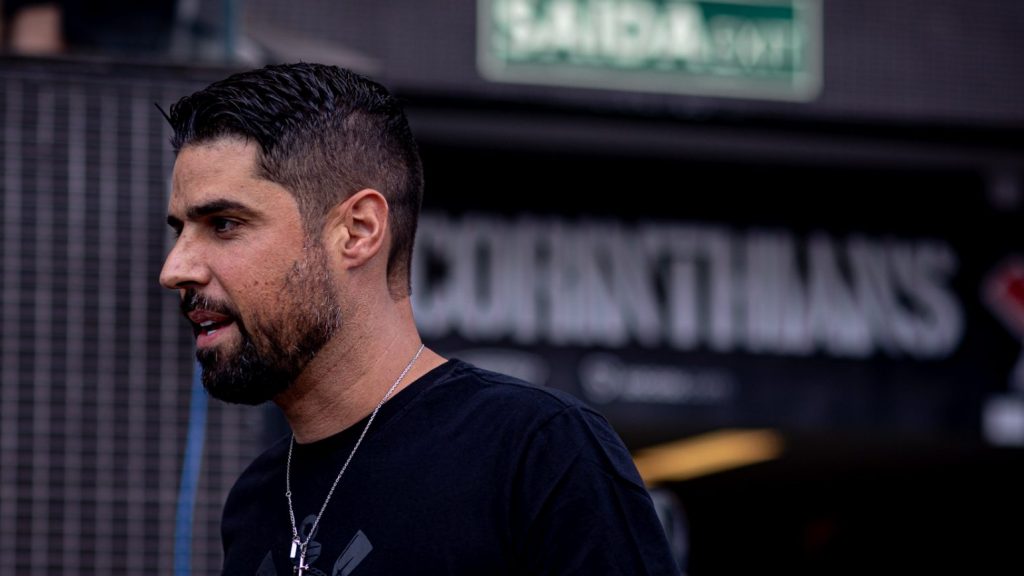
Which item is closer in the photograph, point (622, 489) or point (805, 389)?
point (622, 489)

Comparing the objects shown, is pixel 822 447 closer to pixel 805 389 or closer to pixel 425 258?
pixel 805 389

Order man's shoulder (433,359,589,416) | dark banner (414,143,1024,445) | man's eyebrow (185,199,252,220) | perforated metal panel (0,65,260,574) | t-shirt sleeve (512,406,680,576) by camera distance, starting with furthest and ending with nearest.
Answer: dark banner (414,143,1024,445)
perforated metal panel (0,65,260,574)
man's eyebrow (185,199,252,220)
man's shoulder (433,359,589,416)
t-shirt sleeve (512,406,680,576)

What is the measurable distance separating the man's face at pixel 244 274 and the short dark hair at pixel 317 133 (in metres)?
0.03

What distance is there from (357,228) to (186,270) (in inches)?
10.5

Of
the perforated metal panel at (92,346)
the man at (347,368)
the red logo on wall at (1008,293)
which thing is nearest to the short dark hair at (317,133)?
the man at (347,368)

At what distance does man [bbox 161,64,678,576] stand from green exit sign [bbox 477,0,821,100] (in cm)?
613

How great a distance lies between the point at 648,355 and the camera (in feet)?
28.8

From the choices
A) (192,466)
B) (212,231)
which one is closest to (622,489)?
(212,231)

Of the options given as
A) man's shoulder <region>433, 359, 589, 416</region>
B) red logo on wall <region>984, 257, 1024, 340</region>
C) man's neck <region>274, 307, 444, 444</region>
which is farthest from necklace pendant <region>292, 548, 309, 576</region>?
red logo on wall <region>984, 257, 1024, 340</region>

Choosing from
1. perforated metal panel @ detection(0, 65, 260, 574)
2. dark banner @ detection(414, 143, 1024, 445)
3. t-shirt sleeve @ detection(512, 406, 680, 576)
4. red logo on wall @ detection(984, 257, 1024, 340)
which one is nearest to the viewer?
t-shirt sleeve @ detection(512, 406, 680, 576)

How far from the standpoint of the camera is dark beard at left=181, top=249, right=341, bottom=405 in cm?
221

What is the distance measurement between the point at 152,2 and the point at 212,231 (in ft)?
10.5

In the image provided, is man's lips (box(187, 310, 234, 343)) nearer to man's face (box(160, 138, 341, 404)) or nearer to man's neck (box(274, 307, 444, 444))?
man's face (box(160, 138, 341, 404))

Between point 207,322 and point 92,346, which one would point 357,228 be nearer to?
point 207,322
